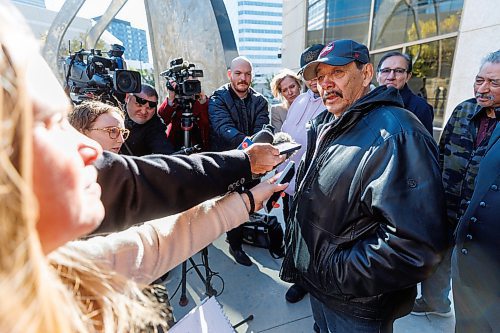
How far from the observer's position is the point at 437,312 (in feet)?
7.30

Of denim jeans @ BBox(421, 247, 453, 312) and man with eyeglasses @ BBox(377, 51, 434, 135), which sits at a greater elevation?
man with eyeglasses @ BBox(377, 51, 434, 135)

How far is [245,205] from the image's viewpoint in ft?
3.91

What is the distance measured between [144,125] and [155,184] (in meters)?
1.79

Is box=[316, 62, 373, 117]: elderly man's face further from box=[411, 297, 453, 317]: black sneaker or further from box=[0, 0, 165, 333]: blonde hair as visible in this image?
box=[411, 297, 453, 317]: black sneaker

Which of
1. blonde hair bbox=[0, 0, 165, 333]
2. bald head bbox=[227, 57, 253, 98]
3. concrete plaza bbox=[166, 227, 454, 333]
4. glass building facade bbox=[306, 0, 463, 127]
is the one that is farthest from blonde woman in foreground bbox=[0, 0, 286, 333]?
glass building facade bbox=[306, 0, 463, 127]

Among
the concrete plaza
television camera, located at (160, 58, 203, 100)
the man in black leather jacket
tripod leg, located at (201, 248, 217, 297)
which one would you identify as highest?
television camera, located at (160, 58, 203, 100)

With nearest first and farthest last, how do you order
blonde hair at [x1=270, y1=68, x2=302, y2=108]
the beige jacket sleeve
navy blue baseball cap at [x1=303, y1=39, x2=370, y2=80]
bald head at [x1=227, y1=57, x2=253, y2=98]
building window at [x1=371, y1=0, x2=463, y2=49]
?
the beige jacket sleeve < navy blue baseball cap at [x1=303, y1=39, x2=370, y2=80] < bald head at [x1=227, y1=57, x2=253, y2=98] < blonde hair at [x1=270, y1=68, x2=302, y2=108] < building window at [x1=371, y1=0, x2=463, y2=49]

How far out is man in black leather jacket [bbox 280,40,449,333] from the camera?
1148mm

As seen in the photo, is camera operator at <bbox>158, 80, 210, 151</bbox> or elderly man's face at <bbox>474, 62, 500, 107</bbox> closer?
elderly man's face at <bbox>474, 62, 500, 107</bbox>

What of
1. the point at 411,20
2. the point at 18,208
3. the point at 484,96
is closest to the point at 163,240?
the point at 18,208

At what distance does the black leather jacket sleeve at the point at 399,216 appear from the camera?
3.74ft

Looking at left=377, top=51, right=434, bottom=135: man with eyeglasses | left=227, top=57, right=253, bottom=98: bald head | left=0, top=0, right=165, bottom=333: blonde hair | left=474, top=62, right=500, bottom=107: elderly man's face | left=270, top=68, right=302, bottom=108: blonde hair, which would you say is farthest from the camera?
left=270, top=68, right=302, bottom=108: blonde hair

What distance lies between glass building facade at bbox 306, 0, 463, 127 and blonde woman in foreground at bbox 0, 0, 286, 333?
5.35 meters

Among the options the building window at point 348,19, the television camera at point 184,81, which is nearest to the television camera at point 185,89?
the television camera at point 184,81
